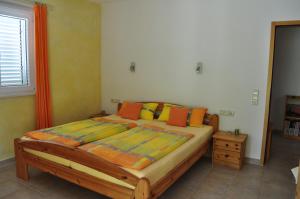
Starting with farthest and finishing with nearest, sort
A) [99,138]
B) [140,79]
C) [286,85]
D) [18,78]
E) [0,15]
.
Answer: [286,85] → [140,79] → [18,78] → [0,15] → [99,138]

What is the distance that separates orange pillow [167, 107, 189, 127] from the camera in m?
3.81

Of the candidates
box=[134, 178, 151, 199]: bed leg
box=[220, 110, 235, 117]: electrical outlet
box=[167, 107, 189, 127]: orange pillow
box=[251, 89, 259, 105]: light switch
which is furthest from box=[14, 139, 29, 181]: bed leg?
box=[251, 89, 259, 105]: light switch

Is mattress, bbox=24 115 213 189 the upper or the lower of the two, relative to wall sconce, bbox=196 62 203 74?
lower

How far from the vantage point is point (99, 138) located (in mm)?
3049

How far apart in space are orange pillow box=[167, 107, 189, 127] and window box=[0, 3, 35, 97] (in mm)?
2275

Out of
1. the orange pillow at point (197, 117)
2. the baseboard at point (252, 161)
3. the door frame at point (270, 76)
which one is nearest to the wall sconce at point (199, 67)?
the orange pillow at point (197, 117)

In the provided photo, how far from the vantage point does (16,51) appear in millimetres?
3623

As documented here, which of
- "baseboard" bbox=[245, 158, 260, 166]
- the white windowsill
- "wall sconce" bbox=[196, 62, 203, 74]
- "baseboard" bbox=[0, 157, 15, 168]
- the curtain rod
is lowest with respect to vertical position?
"baseboard" bbox=[0, 157, 15, 168]

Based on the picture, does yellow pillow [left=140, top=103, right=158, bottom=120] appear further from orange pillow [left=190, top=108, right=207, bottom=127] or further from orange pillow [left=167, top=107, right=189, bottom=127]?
orange pillow [left=190, top=108, right=207, bottom=127]

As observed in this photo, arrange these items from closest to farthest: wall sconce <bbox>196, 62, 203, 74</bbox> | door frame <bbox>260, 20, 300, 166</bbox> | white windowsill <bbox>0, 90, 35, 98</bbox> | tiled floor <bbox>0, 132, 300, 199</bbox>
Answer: tiled floor <bbox>0, 132, 300, 199</bbox>, door frame <bbox>260, 20, 300, 166</bbox>, white windowsill <bbox>0, 90, 35, 98</bbox>, wall sconce <bbox>196, 62, 203, 74</bbox>

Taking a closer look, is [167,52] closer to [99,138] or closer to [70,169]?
[99,138]

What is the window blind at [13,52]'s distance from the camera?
345 cm

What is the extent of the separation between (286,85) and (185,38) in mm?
2910

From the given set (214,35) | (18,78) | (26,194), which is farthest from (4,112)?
(214,35)
